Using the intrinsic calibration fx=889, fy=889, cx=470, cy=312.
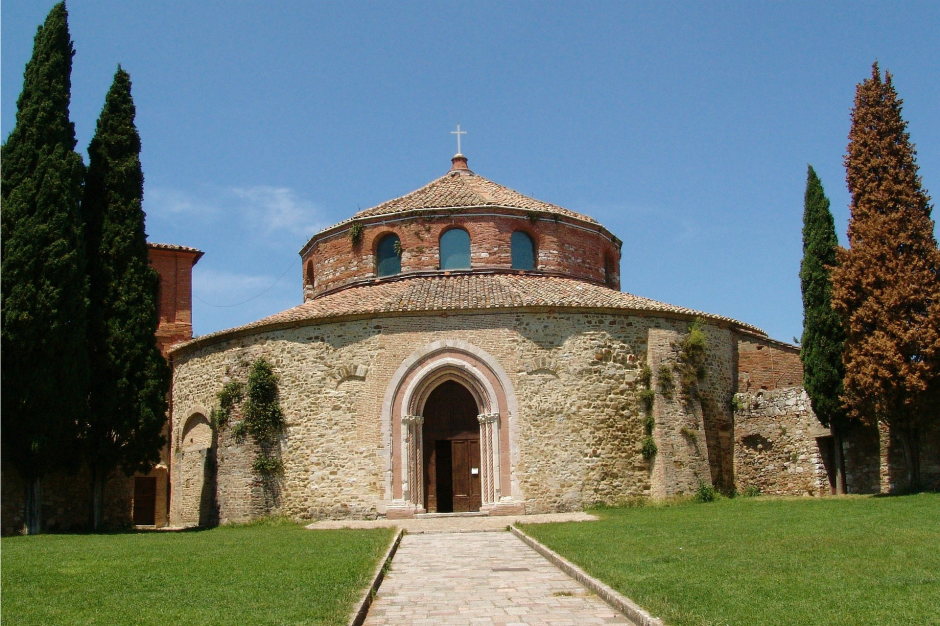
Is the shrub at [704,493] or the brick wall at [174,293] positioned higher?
the brick wall at [174,293]

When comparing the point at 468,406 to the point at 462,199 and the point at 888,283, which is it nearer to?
the point at 462,199

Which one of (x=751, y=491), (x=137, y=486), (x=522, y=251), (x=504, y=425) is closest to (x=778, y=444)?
(x=751, y=491)

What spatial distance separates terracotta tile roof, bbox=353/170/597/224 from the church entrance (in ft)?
22.9

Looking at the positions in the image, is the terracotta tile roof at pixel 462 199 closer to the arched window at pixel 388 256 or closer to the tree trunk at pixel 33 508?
the arched window at pixel 388 256

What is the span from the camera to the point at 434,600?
35.1 ft

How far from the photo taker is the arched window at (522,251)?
2972 cm

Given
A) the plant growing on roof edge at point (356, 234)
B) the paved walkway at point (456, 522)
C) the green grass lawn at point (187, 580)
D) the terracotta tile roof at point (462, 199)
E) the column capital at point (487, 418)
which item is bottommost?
the paved walkway at point (456, 522)

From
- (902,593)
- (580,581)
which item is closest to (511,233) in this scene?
(580,581)

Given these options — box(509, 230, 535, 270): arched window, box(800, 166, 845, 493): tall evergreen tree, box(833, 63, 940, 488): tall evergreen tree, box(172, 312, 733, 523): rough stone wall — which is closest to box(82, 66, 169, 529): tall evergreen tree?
box(172, 312, 733, 523): rough stone wall

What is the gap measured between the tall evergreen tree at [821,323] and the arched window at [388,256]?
12806 millimetres

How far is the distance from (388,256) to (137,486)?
14.0 m

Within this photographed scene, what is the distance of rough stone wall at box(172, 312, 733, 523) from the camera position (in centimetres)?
2425

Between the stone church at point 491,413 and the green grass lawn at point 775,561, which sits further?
the stone church at point 491,413

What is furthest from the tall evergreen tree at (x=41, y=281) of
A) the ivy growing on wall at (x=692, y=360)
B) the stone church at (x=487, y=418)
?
the ivy growing on wall at (x=692, y=360)
